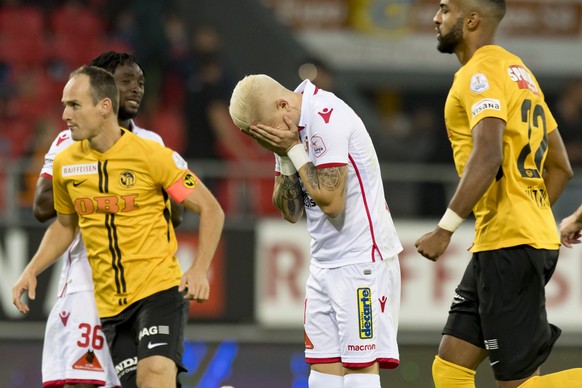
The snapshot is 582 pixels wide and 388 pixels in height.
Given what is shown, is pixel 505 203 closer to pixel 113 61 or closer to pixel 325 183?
pixel 325 183

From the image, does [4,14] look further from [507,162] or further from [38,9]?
[507,162]

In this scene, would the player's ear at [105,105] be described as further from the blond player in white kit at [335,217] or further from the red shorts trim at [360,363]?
the red shorts trim at [360,363]

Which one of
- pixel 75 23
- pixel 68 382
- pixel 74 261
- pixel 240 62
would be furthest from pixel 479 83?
pixel 75 23

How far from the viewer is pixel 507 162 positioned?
16.6ft

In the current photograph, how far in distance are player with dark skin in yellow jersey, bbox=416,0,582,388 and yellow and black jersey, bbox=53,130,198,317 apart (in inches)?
54.6

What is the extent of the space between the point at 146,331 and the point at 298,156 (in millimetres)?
1153

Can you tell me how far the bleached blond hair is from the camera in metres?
4.99

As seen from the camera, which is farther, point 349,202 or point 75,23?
point 75,23

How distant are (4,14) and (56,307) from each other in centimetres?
866

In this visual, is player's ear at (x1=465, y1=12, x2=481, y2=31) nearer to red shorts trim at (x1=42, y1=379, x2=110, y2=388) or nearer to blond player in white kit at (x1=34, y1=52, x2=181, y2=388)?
blond player in white kit at (x1=34, y1=52, x2=181, y2=388)

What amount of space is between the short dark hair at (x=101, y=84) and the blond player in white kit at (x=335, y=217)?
0.75 meters

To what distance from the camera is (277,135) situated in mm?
4969

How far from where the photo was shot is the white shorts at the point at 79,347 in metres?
5.73

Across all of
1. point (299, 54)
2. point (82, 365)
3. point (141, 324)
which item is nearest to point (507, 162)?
point (141, 324)
